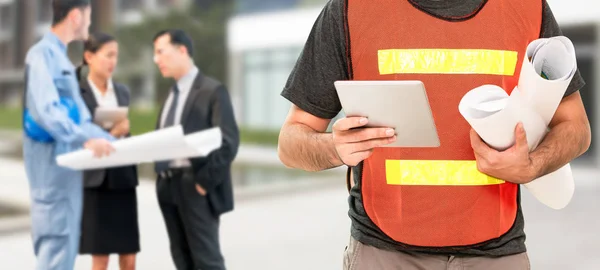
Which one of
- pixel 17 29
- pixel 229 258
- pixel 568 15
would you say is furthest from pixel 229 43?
pixel 229 258

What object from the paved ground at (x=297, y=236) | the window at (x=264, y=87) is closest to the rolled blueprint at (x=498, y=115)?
the paved ground at (x=297, y=236)

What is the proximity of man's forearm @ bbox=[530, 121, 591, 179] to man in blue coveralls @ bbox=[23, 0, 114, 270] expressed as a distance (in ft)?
8.42

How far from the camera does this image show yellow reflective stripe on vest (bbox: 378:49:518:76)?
1684mm

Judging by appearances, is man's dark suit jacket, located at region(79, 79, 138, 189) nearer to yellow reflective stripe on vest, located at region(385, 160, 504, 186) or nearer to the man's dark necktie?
the man's dark necktie

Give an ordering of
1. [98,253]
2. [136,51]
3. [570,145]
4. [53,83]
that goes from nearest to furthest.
Answer: [570,145], [53,83], [98,253], [136,51]

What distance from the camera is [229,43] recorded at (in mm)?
23125

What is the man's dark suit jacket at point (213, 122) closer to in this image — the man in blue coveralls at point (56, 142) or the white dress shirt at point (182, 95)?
the white dress shirt at point (182, 95)

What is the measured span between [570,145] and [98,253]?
3142 mm

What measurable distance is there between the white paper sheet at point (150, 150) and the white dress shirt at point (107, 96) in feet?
1.36

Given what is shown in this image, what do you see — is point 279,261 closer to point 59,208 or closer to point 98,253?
point 98,253

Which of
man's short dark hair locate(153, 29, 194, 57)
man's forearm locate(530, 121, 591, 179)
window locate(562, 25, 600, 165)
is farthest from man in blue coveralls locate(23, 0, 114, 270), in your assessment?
window locate(562, 25, 600, 165)

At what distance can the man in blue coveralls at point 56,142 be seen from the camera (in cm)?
372

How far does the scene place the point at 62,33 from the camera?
386 centimetres

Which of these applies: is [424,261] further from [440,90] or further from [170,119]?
[170,119]
